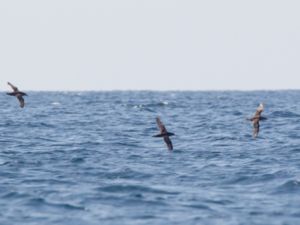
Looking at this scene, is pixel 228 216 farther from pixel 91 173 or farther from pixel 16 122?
pixel 16 122

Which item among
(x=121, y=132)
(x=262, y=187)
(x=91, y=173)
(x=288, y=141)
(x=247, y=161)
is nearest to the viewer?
(x=262, y=187)

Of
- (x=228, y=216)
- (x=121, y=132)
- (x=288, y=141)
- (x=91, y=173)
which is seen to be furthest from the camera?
(x=121, y=132)

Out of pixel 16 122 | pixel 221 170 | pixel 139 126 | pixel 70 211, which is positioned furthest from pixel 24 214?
pixel 16 122

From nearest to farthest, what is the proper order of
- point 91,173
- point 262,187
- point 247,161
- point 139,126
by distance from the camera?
point 262,187 < point 91,173 < point 247,161 < point 139,126

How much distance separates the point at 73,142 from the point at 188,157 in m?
7.89

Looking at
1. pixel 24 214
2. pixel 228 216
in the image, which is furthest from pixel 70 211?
pixel 228 216

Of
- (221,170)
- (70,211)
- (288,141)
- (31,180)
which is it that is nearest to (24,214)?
(70,211)

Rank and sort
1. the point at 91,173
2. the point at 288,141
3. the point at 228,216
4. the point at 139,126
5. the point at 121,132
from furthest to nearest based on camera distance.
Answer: the point at 139,126 → the point at 121,132 → the point at 288,141 → the point at 91,173 → the point at 228,216

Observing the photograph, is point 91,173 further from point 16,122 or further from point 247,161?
point 16,122

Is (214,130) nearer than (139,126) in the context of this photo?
Yes

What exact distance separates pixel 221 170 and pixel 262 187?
3.47 meters

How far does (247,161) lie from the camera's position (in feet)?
93.7

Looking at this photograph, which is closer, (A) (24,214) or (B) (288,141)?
(A) (24,214)

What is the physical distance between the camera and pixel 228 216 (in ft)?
61.8
